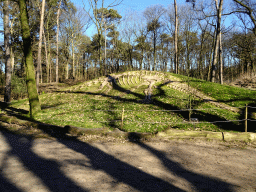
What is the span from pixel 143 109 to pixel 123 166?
7.24m

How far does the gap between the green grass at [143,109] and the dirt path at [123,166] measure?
177cm

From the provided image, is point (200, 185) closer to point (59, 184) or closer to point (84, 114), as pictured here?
point (59, 184)

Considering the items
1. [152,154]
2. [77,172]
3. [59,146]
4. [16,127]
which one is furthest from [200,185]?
[16,127]

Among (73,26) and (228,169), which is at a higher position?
(73,26)

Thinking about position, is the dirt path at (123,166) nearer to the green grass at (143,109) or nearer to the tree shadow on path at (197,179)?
the tree shadow on path at (197,179)

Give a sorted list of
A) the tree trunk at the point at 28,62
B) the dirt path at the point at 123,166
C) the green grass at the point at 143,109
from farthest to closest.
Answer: the tree trunk at the point at 28,62, the green grass at the point at 143,109, the dirt path at the point at 123,166

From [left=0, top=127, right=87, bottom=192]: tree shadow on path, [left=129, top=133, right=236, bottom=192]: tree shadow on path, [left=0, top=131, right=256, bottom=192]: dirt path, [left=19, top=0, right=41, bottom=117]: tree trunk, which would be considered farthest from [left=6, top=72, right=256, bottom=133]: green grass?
[left=0, top=127, right=87, bottom=192]: tree shadow on path

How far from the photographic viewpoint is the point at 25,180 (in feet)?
10.7

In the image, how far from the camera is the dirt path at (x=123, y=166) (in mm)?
3275

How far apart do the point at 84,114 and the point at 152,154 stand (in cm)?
699

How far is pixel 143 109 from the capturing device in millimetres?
11359

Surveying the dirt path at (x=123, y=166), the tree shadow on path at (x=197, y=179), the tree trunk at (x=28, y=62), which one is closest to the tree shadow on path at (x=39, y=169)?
the dirt path at (x=123, y=166)

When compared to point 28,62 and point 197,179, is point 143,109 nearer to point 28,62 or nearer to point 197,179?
point 197,179

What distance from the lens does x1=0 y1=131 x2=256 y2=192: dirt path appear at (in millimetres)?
3275
